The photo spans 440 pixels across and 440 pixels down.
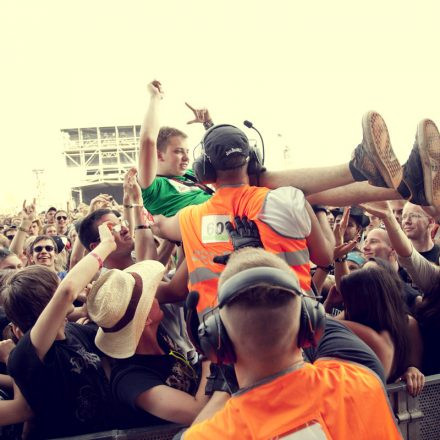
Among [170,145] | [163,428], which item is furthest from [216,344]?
[170,145]

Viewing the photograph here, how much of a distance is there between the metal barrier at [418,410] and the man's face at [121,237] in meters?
1.62

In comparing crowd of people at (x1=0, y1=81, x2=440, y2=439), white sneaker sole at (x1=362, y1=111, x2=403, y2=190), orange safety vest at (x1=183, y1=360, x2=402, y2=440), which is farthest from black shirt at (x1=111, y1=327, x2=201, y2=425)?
white sneaker sole at (x1=362, y1=111, x2=403, y2=190)

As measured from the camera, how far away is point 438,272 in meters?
2.93

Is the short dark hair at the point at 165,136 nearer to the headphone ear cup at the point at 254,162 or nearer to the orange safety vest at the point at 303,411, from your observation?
the headphone ear cup at the point at 254,162

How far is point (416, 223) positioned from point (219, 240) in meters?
2.36

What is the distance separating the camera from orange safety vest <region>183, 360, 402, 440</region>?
1107mm

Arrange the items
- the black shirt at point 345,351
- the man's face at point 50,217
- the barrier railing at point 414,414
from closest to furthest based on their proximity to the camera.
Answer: the black shirt at point 345,351 → the barrier railing at point 414,414 → the man's face at point 50,217

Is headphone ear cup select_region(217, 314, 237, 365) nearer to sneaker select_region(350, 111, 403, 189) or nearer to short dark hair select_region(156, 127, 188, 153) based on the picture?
sneaker select_region(350, 111, 403, 189)

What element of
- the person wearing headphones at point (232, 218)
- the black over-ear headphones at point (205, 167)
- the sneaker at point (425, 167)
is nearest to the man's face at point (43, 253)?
the person wearing headphones at point (232, 218)

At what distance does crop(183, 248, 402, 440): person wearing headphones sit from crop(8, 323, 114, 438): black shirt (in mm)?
1041

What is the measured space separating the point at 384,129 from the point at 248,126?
0.65m

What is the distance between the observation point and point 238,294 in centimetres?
113

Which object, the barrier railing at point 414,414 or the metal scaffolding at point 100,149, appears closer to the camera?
the barrier railing at point 414,414

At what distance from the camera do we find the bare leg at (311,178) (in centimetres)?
229
